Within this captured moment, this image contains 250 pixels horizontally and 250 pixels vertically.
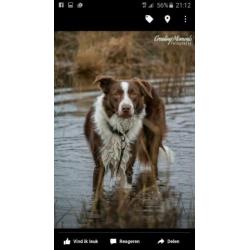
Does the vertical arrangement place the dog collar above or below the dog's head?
below

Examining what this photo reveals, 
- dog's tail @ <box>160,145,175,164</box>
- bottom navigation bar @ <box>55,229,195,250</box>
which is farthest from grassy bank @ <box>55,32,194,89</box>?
bottom navigation bar @ <box>55,229,195,250</box>

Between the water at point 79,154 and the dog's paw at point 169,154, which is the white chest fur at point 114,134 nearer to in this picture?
the water at point 79,154

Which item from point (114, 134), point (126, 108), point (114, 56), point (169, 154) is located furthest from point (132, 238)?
point (114, 56)

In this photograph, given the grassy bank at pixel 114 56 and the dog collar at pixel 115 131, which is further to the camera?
the dog collar at pixel 115 131

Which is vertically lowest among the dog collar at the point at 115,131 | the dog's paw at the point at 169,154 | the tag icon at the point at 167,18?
the dog's paw at the point at 169,154

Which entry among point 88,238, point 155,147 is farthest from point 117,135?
point 88,238

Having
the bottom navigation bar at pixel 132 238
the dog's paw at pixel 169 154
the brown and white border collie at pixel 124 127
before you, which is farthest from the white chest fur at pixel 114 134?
the bottom navigation bar at pixel 132 238

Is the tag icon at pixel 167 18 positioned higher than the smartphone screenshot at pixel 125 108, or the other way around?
the tag icon at pixel 167 18

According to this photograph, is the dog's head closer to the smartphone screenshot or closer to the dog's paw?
the smartphone screenshot
